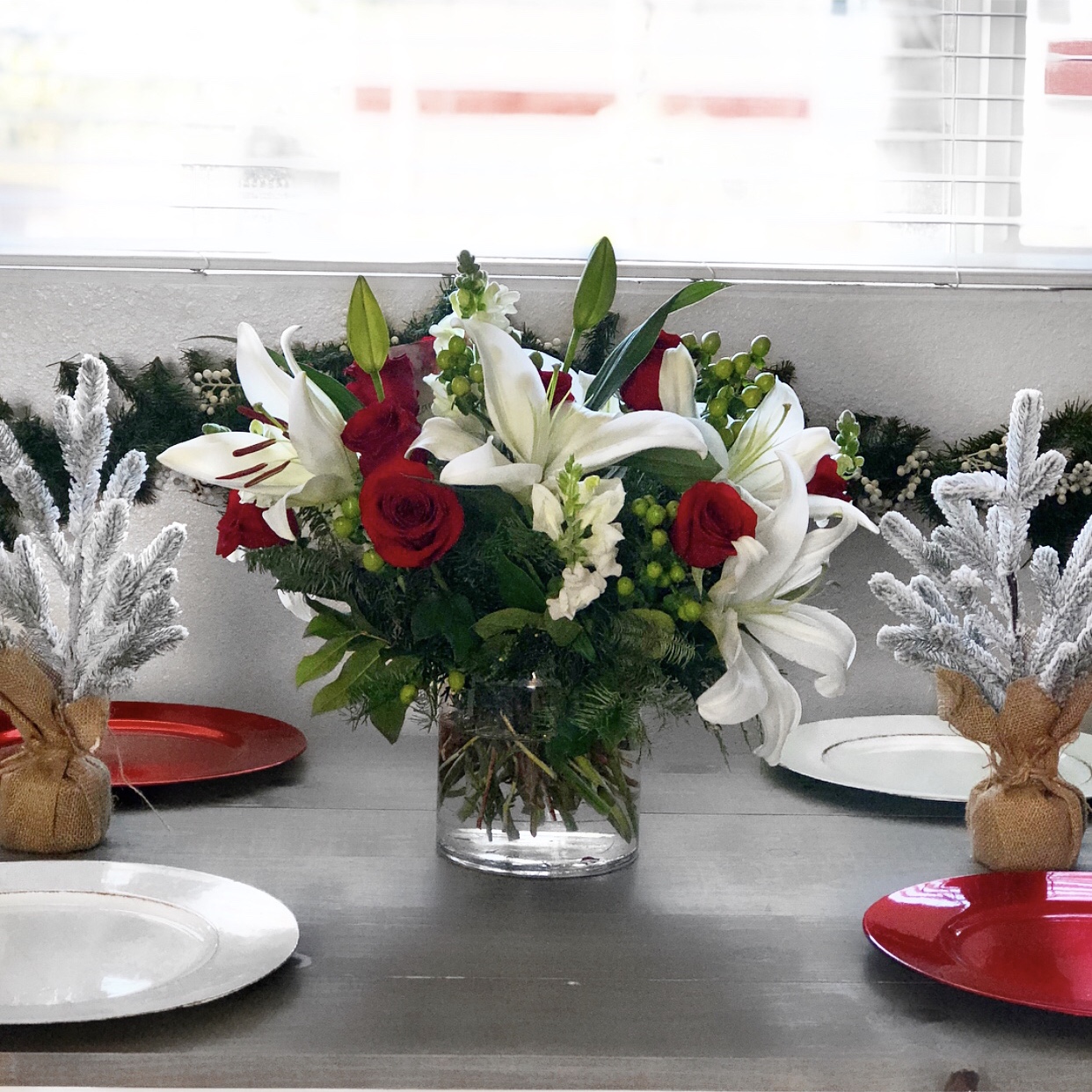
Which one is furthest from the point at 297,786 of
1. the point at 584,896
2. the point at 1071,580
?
the point at 1071,580

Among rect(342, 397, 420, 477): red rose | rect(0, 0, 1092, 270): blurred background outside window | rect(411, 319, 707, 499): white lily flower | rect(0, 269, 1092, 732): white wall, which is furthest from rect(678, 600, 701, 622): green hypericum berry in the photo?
rect(0, 0, 1092, 270): blurred background outside window

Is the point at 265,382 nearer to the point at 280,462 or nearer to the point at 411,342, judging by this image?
the point at 280,462

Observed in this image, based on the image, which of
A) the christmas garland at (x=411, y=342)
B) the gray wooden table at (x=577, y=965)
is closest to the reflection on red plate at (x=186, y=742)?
the gray wooden table at (x=577, y=965)

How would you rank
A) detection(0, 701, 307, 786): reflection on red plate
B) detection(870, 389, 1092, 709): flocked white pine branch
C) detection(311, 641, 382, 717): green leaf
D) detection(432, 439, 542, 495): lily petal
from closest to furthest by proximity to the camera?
1. detection(432, 439, 542, 495): lily petal
2. detection(311, 641, 382, 717): green leaf
3. detection(870, 389, 1092, 709): flocked white pine branch
4. detection(0, 701, 307, 786): reflection on red plate

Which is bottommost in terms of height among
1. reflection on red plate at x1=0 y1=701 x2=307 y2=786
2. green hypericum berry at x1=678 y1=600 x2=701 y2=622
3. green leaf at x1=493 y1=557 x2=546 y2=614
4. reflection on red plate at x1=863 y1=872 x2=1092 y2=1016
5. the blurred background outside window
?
reflection on red plate at x1=863 y1=872 x2=1092 y2=1016

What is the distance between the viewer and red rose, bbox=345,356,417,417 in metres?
0.94

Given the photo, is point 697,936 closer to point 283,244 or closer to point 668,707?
point 668,707

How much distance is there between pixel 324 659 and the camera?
950mm

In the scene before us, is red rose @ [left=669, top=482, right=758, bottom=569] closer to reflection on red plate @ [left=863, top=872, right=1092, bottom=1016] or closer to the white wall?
reflection on red plate @ [left=863, top=872, right=1092, bottom=1016]

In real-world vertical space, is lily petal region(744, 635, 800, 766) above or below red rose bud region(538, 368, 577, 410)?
below

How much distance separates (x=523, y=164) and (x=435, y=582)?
742mm

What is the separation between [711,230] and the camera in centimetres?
155

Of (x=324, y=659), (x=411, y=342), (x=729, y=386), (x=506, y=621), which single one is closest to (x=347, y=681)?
(x=324, y=659)

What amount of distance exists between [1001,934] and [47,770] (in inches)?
27.3
